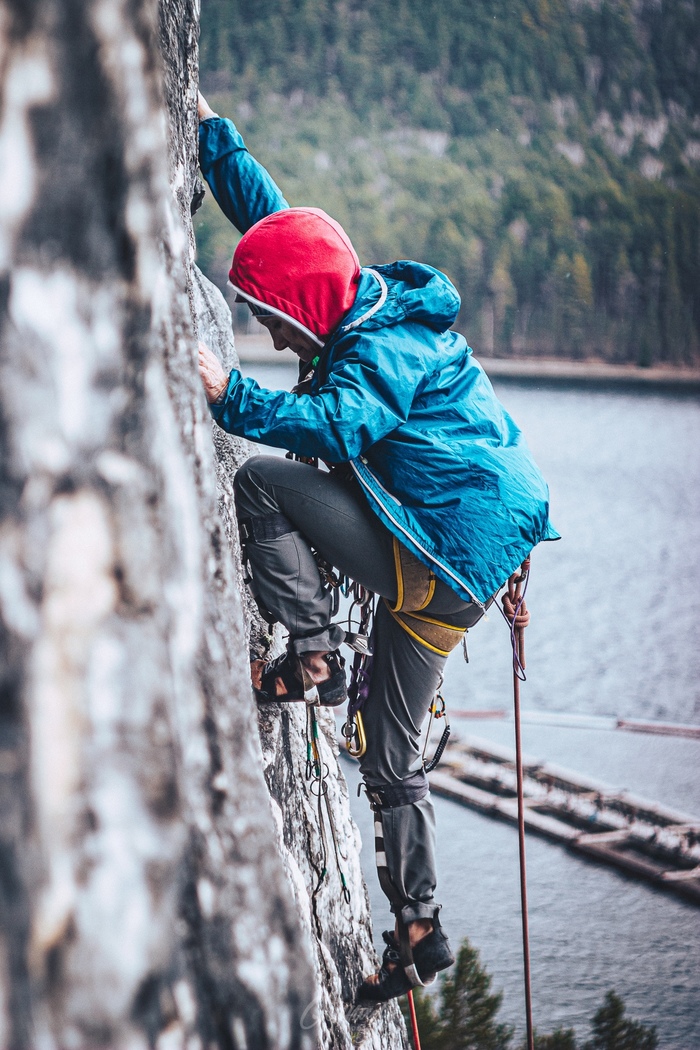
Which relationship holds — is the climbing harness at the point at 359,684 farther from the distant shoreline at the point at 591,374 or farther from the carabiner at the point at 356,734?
the distant shoreline at the point at 591,374

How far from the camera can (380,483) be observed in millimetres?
2379

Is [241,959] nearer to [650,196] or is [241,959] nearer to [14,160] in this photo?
[14,160]

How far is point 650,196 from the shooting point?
34.3 metres

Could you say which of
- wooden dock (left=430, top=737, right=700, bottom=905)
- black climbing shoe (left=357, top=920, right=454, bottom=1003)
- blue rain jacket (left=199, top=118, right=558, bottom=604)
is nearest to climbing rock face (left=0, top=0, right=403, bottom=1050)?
blue rain jacket (left=199, top=118, right=558, bottom=604)

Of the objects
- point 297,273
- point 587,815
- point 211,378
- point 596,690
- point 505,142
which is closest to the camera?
point 211,378

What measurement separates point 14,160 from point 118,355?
197mm

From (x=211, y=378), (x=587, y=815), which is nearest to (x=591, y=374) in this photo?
(x=587, y=815)

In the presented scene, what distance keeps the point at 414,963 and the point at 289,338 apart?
6.56ft

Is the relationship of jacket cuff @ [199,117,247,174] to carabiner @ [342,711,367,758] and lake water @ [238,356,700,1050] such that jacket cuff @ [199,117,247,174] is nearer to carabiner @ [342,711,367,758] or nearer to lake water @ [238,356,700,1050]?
carabiner @ [342,711,367,758]

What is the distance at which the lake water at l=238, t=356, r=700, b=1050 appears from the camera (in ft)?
28.5

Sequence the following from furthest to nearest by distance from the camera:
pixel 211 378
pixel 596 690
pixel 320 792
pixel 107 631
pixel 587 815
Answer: pixel 596 690 < pixel 587 815 < pixel 320 792 < pixel 211 378 < pixel 107 631

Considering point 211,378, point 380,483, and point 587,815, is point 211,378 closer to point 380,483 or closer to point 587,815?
point 380,483

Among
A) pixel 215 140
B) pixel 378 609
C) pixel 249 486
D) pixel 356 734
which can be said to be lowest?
pixel 356 734

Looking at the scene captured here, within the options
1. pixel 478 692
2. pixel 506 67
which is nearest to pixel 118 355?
pixel 478 692
